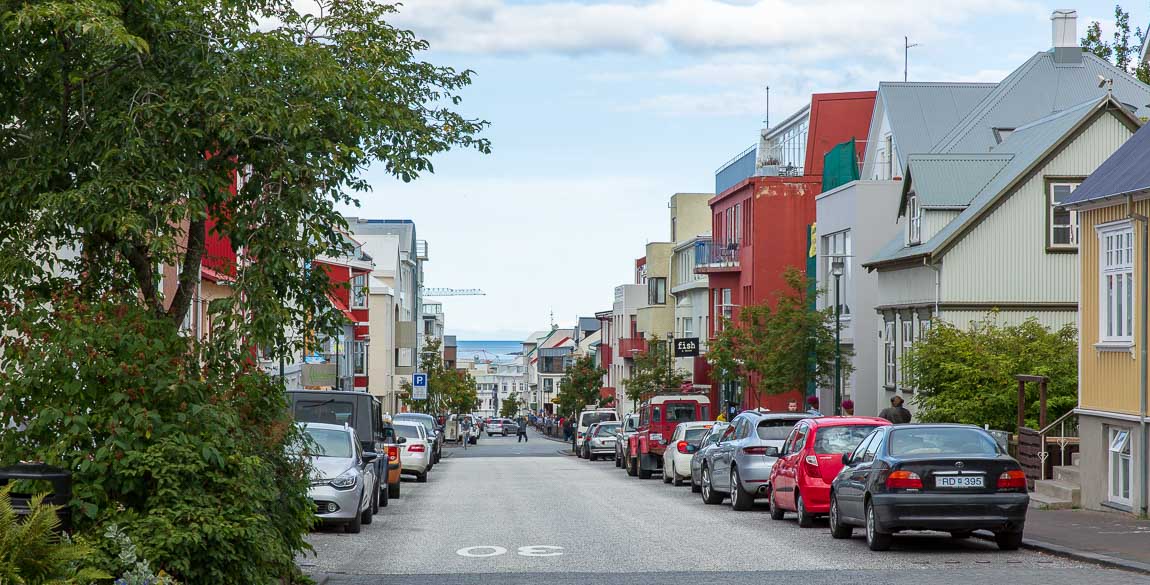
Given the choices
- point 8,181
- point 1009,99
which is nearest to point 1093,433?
point 8,181

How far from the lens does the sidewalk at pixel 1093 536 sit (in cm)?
1625

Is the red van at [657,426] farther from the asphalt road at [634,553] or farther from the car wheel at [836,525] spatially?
the car wheel at [836,525]

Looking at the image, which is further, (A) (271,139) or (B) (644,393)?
(B) (644,393)

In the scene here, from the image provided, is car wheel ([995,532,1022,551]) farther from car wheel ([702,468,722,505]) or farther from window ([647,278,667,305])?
window ([647,278,667,305])

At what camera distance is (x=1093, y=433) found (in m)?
24.4

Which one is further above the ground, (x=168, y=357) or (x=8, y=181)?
(x=8, y=181)

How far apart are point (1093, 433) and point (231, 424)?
650 inches

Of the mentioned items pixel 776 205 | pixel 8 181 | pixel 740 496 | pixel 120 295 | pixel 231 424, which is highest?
pixel 776 205

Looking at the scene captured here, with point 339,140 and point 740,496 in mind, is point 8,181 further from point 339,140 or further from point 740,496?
point 740,496

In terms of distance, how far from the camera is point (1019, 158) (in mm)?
39438

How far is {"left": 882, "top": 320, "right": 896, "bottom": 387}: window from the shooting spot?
1672 inches

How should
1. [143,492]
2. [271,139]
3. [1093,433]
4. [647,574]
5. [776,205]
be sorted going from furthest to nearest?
[776,205] → [1093,433] → [647,574] → [271,139] → [143,492]

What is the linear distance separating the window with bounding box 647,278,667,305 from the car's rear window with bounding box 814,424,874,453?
69.3 metres

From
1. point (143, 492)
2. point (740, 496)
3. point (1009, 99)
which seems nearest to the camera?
point (143, 492)
